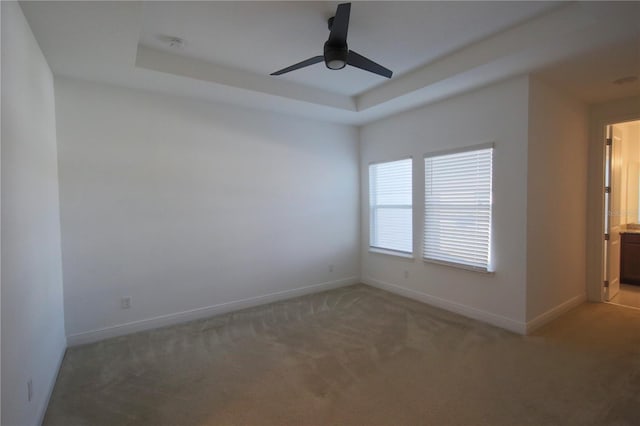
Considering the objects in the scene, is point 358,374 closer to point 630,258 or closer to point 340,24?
point 340,24

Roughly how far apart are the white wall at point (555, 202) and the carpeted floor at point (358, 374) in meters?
0.37

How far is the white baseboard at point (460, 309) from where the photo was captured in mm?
3338

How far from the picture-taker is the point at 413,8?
7.91 ft

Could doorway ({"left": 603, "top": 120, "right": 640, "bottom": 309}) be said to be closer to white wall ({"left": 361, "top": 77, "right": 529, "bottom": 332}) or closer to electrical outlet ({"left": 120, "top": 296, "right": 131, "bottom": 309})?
white wall ({"left": 361, "top": 77, "right": 529, "bottom": 332})

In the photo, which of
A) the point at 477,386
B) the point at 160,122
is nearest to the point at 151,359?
the point at 160,122

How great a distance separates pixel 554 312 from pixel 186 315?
4.30m

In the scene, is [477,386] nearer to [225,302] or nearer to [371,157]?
[225,302]

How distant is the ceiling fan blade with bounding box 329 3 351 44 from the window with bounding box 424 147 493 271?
219 cm

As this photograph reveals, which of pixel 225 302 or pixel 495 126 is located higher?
pixel 495 126

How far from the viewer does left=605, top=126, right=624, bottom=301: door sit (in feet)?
13.4

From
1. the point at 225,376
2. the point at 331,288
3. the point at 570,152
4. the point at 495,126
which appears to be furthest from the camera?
the point at 331,288

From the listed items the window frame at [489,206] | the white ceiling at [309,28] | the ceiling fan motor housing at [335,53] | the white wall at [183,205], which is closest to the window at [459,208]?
the window frame at [489,206]

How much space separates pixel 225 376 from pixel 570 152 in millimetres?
4493

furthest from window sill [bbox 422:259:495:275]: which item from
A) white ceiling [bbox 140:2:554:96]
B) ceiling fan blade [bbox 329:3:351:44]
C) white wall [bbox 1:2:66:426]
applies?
white wall [bbox 1:2:66:426]
